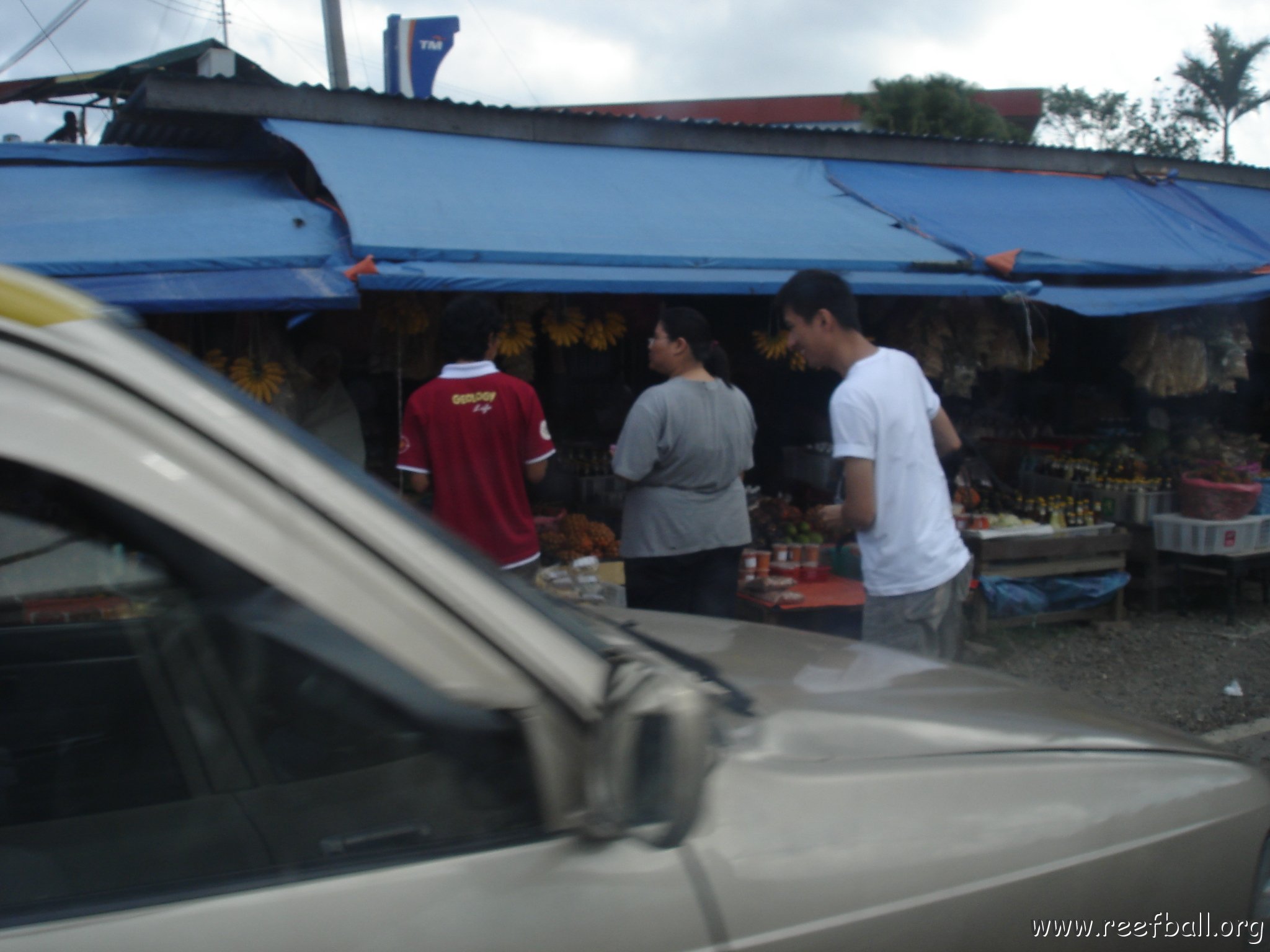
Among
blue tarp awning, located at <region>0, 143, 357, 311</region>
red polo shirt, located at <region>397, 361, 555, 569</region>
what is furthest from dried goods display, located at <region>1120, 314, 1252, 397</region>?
blue tarp awning, located at <region>0, 143, 357, 311</region>

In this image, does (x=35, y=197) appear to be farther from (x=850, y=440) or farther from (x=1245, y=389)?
(x=1245, y=389)

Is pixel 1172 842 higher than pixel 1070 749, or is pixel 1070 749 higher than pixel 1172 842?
pixel 1070 749

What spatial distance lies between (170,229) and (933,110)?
68.5 feet

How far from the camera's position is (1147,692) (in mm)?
5461

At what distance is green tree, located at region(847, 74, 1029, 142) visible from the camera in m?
A: 22.2

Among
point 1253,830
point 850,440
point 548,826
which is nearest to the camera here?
point 548,826

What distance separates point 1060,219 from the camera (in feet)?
25.1

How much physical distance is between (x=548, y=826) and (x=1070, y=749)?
0.92 m

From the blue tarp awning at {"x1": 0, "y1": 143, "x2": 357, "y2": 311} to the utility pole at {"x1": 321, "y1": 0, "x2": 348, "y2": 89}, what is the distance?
5.38 metres

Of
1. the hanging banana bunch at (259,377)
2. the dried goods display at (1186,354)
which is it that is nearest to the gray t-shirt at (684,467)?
the hanging banana bunch at (259,377)

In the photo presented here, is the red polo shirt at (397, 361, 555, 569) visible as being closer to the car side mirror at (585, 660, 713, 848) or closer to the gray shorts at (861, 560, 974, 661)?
the gray shorts at (861, 560, 974, 661)

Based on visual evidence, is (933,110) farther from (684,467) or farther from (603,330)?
(684,467)

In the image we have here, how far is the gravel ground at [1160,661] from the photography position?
5246 mm

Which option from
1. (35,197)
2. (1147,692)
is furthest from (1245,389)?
(35,197)
